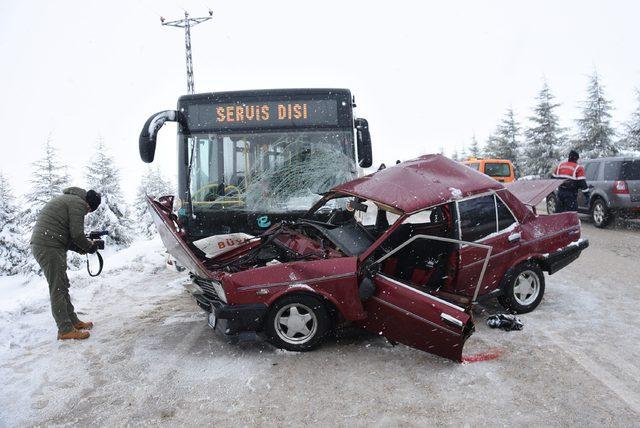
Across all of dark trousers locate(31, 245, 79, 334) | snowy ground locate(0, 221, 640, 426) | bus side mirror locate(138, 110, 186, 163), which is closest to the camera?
snowy ground locate(0, 221, 640, 426)

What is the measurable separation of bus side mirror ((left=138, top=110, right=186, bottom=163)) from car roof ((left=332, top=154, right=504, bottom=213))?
2.50 m

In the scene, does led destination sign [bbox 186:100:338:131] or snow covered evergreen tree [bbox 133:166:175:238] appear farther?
snow covered evergreen tree [bbox 133:166:175:238]

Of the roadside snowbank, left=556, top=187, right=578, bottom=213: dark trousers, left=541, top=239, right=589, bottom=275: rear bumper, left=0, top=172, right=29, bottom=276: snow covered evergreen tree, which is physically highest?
left=556, top=187, right=578, bottom=213: dark trousers

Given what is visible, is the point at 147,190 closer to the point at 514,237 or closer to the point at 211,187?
the point at 211,187

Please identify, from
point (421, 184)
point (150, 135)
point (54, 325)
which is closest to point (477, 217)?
point (421, 184)

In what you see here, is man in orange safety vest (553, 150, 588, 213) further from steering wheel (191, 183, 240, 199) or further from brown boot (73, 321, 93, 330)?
brown boot (73, 321, 93, 330)

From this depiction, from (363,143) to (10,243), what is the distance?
31980 millimetres

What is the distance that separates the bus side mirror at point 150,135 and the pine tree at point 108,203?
2490 centimetres

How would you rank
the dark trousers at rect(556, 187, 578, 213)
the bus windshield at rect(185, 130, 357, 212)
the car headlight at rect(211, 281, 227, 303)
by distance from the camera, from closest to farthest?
the car headlight at rect(211, 281, 227, 303) < the bus windshield at rect(185, 130, 357, 212) < the dark trousers at rect(556, 187, 578, 213)

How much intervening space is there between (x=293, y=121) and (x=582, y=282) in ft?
16.0

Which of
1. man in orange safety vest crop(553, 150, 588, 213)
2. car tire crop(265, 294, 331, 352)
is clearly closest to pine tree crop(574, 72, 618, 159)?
man in orange safety vest crop(553, 150, 588, 213)

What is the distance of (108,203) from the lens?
1164 inches

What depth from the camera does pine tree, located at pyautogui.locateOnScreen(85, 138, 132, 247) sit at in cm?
2911

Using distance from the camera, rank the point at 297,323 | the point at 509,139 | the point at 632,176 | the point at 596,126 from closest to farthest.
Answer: the point at 297,323 < the point at 632,176 < the point at 596,126 < the point at 509,139
